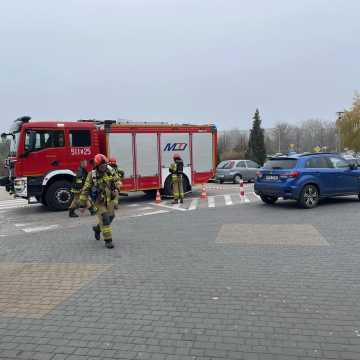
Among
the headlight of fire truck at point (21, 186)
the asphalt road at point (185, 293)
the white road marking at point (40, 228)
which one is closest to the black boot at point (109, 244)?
the asphalt road at point (185, 293)

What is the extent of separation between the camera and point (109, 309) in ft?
14.3

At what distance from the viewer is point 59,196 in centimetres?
1268

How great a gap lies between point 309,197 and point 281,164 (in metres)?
1.28

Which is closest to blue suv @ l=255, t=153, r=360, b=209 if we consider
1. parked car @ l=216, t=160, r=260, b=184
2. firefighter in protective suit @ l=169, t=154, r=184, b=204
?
firefighter in protective suit @ l=169, t=154, r=184, b=204

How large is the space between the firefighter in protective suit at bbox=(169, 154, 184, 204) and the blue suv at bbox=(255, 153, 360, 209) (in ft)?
9.63

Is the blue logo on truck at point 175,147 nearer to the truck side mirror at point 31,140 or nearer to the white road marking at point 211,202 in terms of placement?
the white road marking at point 211,202

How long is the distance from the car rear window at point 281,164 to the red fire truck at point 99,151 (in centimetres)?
438

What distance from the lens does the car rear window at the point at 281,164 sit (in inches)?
464

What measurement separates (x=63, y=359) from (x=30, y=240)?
5465 mm

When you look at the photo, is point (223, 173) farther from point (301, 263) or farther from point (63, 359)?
point (63, 359)

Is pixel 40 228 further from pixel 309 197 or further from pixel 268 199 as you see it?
pixel 309 197

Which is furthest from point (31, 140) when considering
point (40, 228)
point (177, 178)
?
point (177, 178)

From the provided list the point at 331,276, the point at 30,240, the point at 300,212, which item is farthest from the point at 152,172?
the point at 331,276

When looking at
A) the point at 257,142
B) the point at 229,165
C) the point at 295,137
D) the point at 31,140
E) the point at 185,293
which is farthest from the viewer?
the point at 295,137
